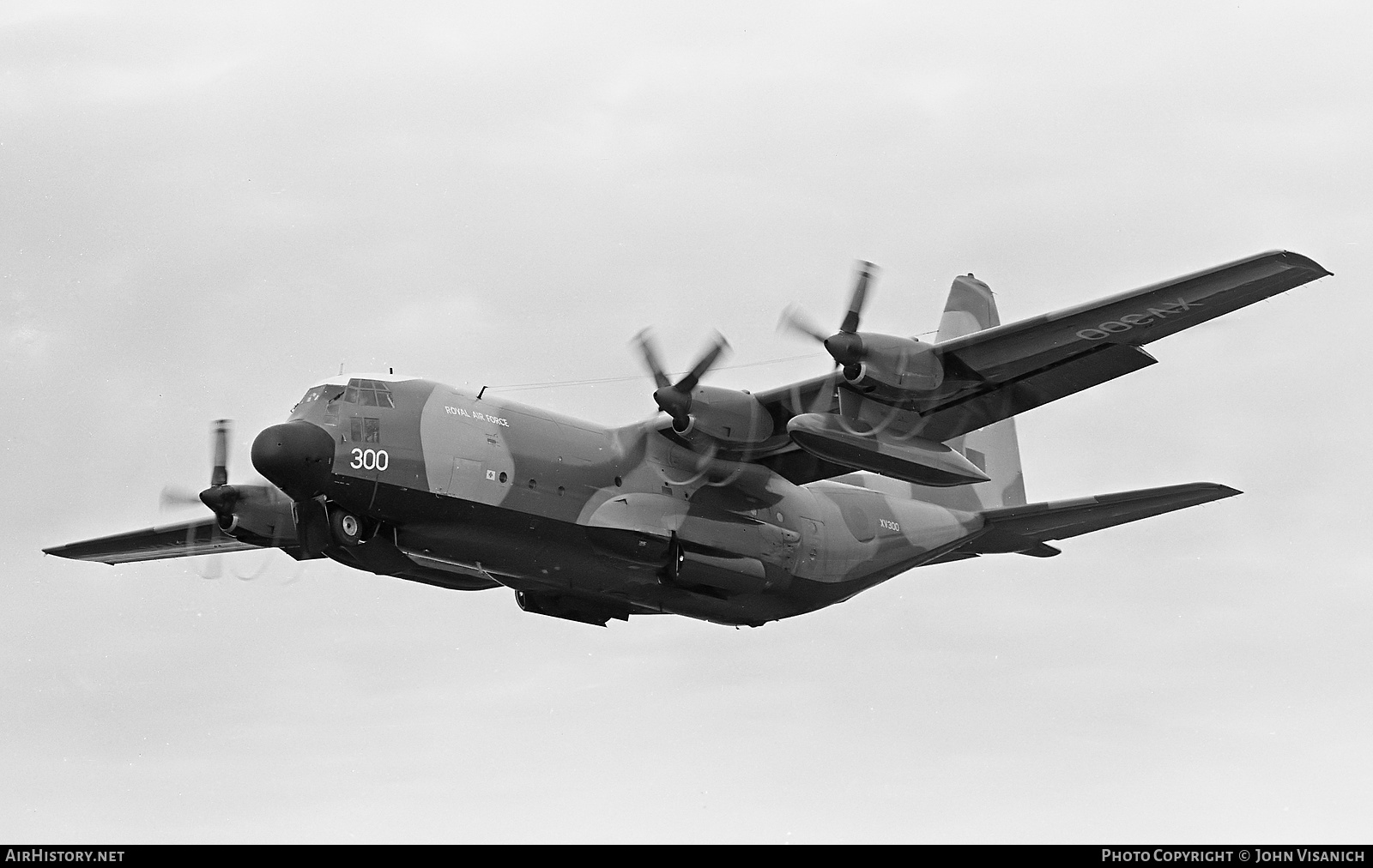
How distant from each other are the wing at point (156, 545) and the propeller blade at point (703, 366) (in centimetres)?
851

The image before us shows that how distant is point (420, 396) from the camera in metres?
20.4

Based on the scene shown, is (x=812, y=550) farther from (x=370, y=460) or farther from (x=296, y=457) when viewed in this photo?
(x=296, y=457)

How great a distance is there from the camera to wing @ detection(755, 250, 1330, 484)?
18.6 m

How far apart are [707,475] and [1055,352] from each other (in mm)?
5270

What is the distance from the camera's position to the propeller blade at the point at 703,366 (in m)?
21.7

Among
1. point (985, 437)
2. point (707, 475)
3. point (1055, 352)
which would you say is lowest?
point (707, 475)

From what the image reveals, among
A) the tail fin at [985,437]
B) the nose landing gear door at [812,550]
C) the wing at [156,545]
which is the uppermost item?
the tail fin at [985,437]

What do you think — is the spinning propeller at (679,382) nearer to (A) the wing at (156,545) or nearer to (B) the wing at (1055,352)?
(B) the wing at (1055,352)

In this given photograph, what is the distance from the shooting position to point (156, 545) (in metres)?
26.3

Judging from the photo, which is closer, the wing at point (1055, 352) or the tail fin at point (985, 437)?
the wing at point (1055, 352)

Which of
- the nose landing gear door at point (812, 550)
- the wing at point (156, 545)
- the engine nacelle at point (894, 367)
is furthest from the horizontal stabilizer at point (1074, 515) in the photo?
the wing at point (156, 545)

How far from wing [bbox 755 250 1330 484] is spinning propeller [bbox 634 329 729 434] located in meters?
0.98

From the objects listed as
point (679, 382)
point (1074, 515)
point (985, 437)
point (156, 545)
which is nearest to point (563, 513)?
point (679, 382)

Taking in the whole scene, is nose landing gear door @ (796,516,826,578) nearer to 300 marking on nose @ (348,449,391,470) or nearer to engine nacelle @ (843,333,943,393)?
engine nacelle @ (843,333,943,393)
